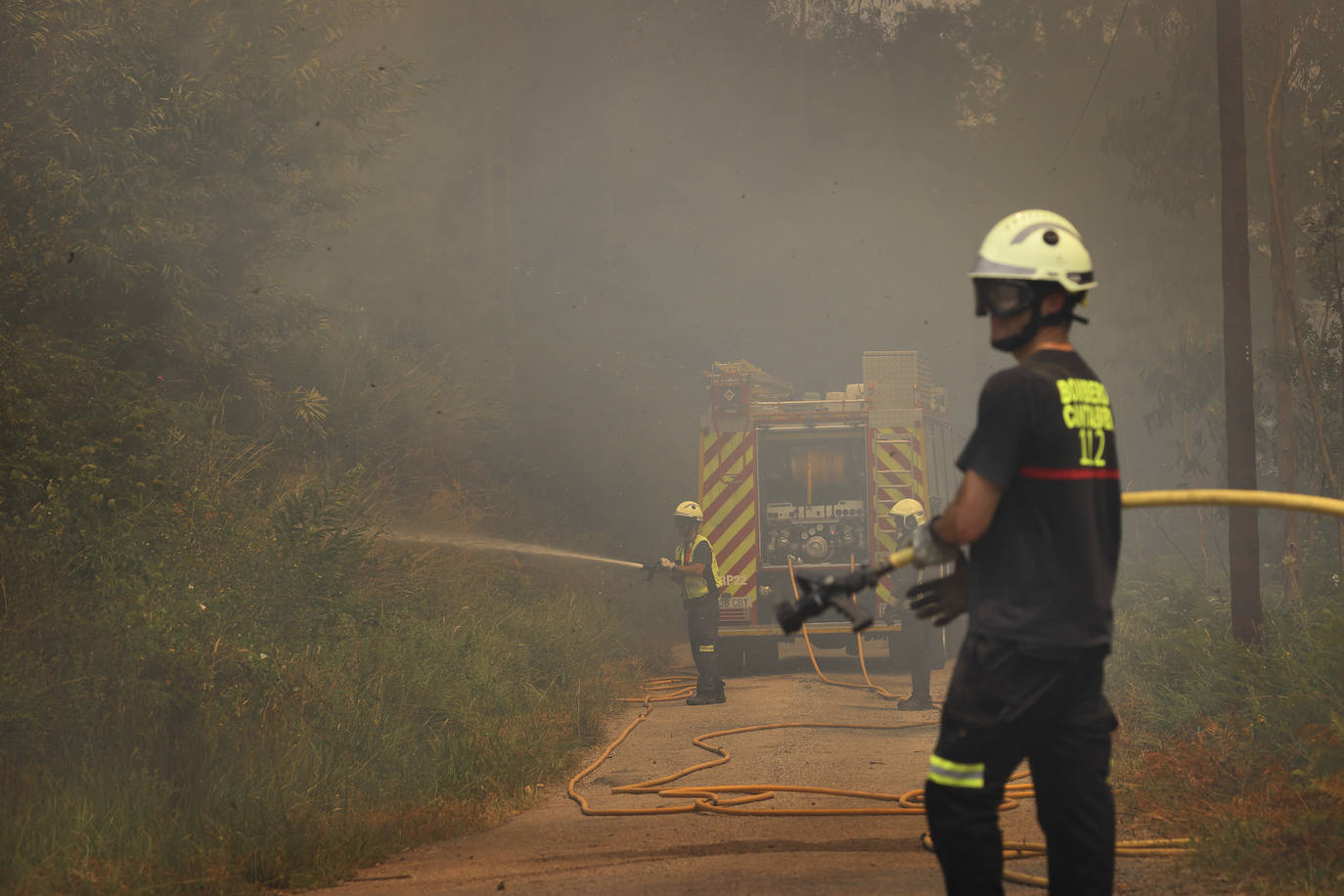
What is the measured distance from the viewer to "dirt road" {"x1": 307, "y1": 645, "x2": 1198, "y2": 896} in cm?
514

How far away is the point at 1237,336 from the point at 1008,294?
7.18 metres

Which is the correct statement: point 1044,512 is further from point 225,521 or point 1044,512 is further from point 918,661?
point 918,661

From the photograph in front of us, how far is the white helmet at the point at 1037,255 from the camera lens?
3.29 meters

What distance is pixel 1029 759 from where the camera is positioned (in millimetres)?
3043

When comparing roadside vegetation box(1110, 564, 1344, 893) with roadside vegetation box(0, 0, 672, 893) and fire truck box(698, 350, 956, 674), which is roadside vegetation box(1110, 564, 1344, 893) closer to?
roadside vegetation box(0, 0, 672, 893)

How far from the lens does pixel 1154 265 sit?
61.1ft

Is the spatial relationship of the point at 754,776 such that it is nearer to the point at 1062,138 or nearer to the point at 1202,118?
the point at 1202,118

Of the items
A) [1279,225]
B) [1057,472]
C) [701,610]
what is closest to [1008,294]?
[1057,472]

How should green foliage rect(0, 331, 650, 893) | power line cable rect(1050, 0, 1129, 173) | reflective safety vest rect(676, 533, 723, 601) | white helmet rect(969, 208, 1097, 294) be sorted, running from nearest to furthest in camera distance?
white helmet rect(969, 208, 1097, 294) < green foliage rect(0, 331, 650, 893) < reflective safety vest rect(676, 533, 723, 601) < power line cable rect(1050, 0, 1129, 173)

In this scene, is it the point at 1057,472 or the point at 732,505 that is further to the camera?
the point at 732,505

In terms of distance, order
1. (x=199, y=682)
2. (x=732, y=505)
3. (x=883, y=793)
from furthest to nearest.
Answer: (x=732, y=505), (x=883, y=793), (x=199, y=682)

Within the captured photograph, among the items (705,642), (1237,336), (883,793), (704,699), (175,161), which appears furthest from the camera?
(175,161)

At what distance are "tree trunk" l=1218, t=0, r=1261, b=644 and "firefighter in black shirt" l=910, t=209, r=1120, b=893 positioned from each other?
6.72 metres

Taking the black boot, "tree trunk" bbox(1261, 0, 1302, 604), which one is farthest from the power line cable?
the black boot
